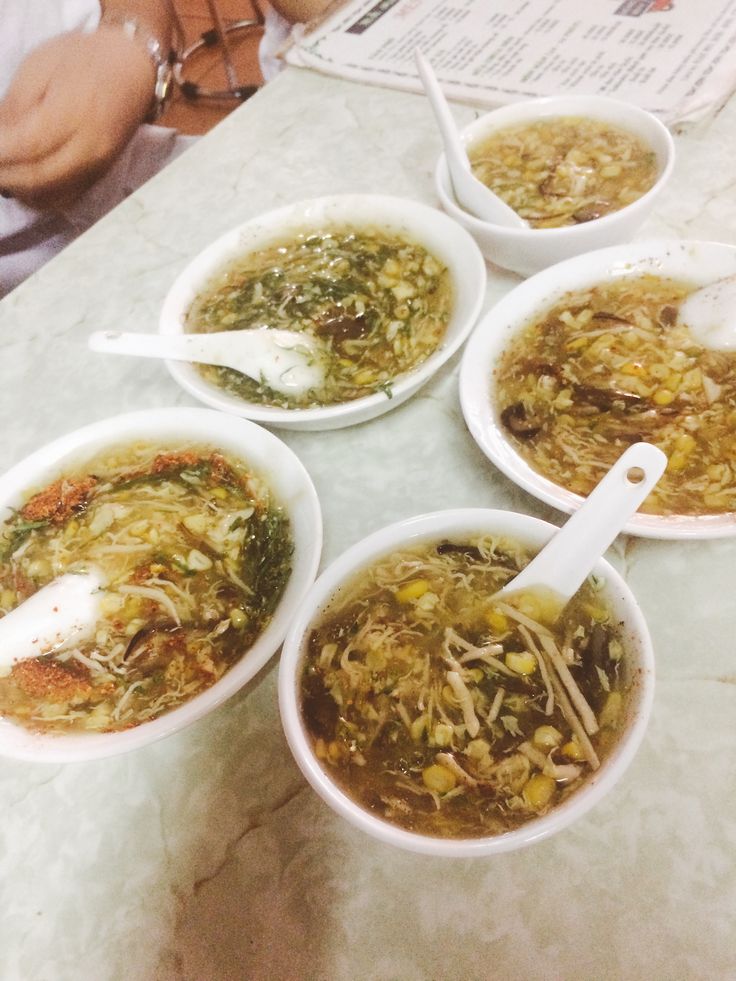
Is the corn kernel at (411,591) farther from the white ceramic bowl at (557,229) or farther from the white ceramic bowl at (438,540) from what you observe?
the white ceramic bowl at (557,229)

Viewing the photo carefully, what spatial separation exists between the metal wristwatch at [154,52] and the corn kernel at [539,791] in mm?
3117

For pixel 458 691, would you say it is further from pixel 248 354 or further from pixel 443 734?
pixel 248 354

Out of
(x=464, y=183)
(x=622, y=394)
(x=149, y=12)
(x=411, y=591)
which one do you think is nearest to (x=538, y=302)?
(x=622, y=394)

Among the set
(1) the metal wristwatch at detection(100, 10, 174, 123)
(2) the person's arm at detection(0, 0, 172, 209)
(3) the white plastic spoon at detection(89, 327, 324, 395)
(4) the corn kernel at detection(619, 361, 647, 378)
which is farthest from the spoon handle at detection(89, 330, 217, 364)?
(1) the metal wristwatch at detection(100, 10, 174, 123)

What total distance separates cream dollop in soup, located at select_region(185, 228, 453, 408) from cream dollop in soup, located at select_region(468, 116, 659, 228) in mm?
351

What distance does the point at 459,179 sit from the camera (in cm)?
170

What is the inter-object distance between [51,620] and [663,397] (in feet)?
4.07

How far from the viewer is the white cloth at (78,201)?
2.57m

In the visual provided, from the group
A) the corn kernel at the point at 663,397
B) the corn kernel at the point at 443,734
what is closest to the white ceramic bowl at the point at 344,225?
the corn kernel at the point at 663,397

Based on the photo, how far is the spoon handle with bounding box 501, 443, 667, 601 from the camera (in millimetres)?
1002

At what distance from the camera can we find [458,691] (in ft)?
3.25

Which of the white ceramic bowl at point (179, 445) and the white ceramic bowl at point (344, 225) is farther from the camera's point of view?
the white ceramic bowl at point (344, 225)

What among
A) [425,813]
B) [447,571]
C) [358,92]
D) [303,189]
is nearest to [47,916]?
[425,813]

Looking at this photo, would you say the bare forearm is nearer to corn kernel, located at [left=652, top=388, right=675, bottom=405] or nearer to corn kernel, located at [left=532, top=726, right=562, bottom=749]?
corn kernel, located at [left=652, top=388, right=675, bottom=405]
